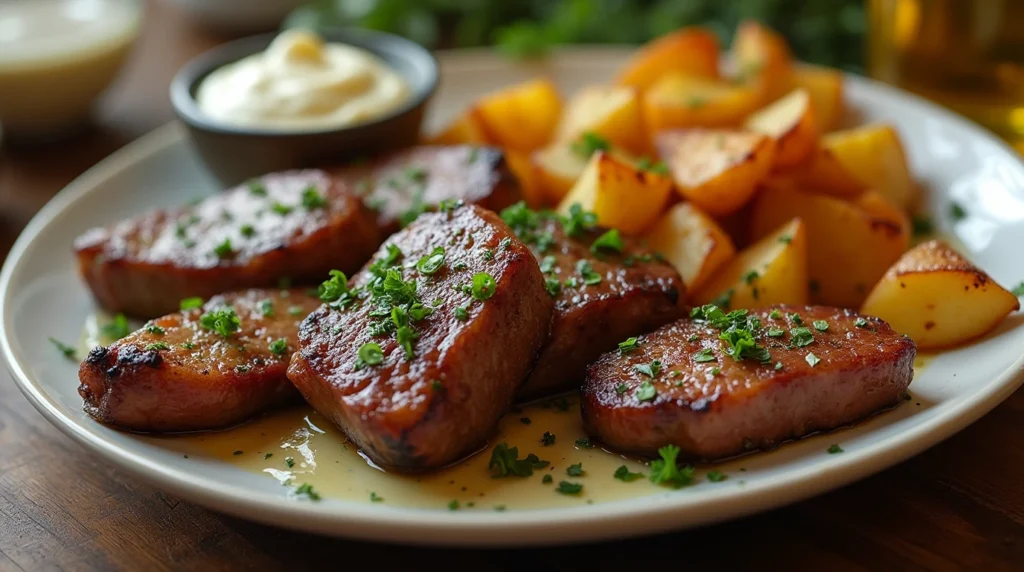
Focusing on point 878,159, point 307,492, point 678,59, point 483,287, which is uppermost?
point 483,287

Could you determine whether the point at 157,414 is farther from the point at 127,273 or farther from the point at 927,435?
the point at 927,435

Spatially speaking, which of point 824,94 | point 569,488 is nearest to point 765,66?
point 824,94

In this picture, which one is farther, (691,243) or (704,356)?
(691,243)

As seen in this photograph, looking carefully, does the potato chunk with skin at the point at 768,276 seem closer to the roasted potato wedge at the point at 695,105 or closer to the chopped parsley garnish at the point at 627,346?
the chopped parsley garnish at the point at 627,346

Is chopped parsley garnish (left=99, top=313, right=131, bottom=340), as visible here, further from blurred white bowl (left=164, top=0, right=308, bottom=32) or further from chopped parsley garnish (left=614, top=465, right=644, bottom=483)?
blurred white bowl (left=164, top=0, right=308, bottom=32)

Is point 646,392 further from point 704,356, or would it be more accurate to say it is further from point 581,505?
point 581,505

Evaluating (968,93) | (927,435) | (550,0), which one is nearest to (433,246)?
(927,435)

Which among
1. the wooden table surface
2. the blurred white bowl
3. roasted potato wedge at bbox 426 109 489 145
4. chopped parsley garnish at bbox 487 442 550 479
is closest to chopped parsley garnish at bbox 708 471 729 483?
the wooden table surface
